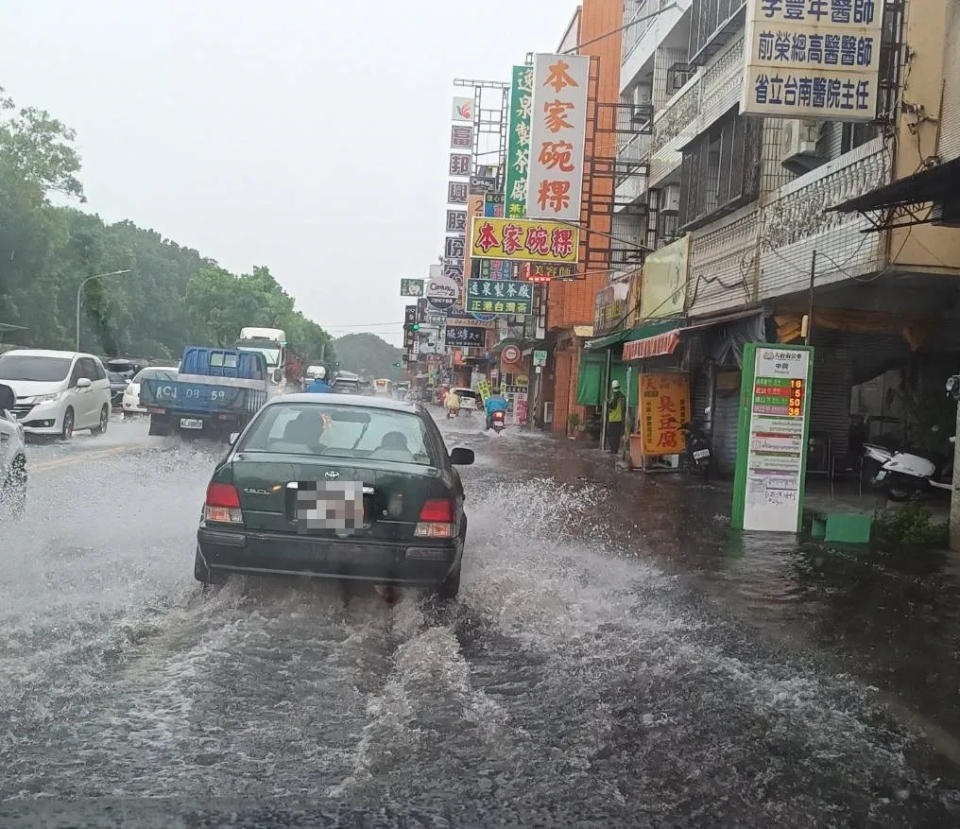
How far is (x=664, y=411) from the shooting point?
18.8 metres

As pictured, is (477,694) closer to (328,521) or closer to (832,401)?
(328,521)

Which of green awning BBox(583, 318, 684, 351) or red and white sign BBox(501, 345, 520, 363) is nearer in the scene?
green awning BBox(583, 318, 684, 351)

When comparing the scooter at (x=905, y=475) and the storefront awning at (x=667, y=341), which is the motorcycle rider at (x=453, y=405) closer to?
the storefront awning at (x=667, y=341)

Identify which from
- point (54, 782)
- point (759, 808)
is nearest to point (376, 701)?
point (54, 782)

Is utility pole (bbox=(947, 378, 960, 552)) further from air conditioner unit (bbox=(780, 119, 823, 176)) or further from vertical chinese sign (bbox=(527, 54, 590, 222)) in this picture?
vertical chinese sign (bbox=(527, 54, 590, 222))

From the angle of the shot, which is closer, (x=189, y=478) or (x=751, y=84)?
(x=751, y=84)

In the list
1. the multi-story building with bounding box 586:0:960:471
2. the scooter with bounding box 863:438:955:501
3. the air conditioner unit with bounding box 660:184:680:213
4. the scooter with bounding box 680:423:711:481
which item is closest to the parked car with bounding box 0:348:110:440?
the multi-story building with bounding box 586:0:960:471

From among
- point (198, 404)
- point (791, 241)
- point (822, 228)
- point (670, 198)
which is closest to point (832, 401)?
point (791, 241)

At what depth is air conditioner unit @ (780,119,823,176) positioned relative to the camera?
516 inches

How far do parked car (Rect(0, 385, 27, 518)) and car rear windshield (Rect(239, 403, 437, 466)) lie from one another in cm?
309

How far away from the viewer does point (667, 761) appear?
164 inches

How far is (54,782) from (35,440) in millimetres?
16055

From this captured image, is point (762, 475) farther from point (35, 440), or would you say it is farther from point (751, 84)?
point (35, 440)

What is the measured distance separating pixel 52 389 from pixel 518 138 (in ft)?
37.0
